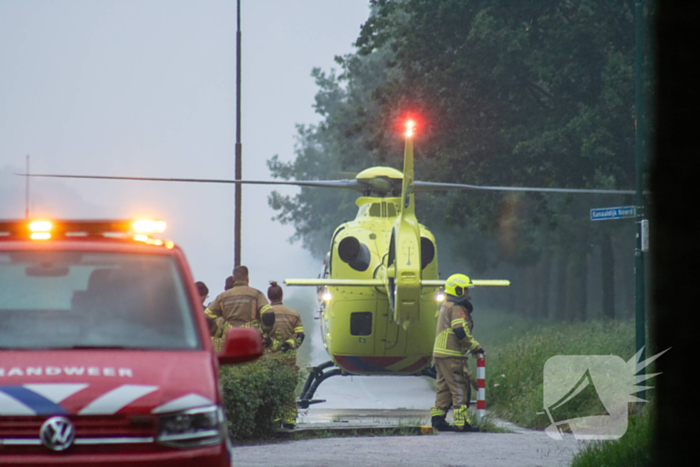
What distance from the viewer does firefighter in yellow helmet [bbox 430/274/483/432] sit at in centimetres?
1326

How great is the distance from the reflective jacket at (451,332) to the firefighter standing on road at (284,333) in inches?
73.5

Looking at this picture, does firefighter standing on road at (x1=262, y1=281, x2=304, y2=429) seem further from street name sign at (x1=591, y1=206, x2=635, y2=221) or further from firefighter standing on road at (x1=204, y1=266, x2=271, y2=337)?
street name sign at (x1=591, y1=206, x2=635, y2=221)

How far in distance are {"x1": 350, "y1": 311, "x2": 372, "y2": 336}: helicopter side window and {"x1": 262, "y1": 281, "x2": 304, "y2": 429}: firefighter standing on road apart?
11.0ft

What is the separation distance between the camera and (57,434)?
4578 mm

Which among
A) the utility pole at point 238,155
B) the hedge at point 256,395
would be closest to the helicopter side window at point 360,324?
the utility pole at point 238,155

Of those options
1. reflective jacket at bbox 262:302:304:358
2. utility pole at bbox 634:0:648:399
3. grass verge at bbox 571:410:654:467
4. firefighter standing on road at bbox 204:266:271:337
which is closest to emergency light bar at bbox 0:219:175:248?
grass verge at bbox 571:410:654:467

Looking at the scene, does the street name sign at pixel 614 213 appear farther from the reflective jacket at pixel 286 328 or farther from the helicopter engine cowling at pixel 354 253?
the reflective jacket at pixel 286 328

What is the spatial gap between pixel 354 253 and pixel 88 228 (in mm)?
11287

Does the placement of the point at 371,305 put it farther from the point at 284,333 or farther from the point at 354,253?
the point at 284,333

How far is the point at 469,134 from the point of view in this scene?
29078mm

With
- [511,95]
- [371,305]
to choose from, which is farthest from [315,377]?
[511,95]

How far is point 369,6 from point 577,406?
19.1m

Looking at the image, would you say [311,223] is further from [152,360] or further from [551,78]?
[152,360]

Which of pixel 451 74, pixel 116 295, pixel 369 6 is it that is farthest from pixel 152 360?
pixel 369 6
